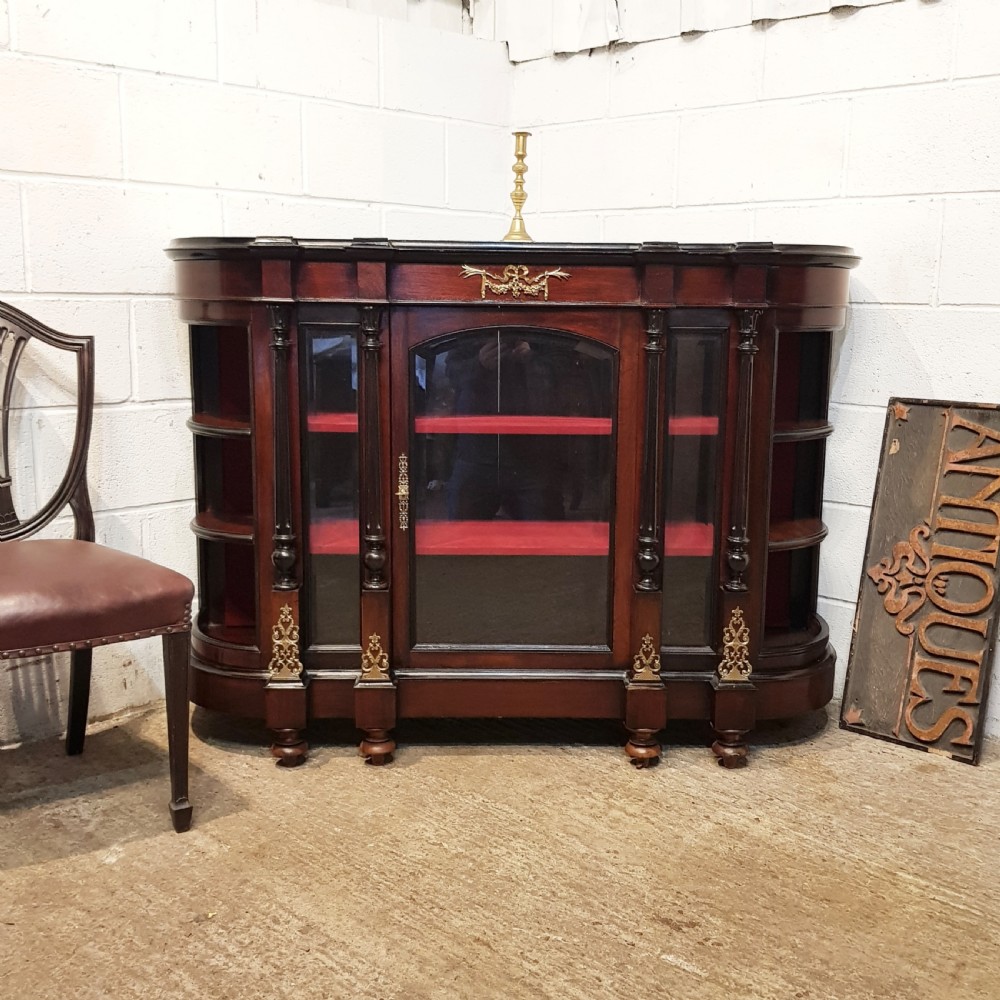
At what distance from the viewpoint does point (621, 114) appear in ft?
9.98

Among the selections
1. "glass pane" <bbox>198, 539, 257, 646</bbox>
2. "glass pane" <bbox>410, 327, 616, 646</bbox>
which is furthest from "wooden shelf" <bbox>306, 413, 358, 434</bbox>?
"glass pane" <bbox>198, 539, 257, 646</bbox>

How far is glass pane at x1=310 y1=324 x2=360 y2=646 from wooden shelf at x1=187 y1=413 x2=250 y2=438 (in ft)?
0.51

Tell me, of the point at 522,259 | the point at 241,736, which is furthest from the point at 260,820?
the point at 522,259

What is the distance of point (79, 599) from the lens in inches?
76.2

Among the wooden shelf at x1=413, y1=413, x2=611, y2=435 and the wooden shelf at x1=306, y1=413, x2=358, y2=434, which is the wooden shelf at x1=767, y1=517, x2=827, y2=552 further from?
the wooden shelf at x1=306, y1=413, x2=358, y2=434

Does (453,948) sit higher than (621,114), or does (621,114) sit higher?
(621,114)

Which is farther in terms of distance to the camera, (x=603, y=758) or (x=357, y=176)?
(x=357, y=176)

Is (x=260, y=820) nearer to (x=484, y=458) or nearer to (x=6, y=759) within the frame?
(x=6, y=759)

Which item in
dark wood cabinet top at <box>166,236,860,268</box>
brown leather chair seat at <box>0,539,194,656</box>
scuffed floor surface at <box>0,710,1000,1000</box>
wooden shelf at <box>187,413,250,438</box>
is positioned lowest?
scuffed floor surface at <box>0,710,1000,1000</box>

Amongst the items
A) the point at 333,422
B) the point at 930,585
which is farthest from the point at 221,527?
the point at 930,585

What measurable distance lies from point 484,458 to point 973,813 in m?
1.24

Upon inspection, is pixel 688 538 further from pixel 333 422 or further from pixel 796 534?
pixel 333 422

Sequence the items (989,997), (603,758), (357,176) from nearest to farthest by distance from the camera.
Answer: (989,997)
(603,758)
(357,176)

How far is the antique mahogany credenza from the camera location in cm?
227
